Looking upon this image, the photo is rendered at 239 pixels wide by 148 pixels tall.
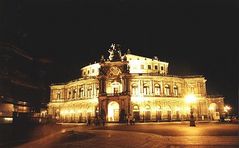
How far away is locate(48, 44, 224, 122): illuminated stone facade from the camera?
59.6 meters

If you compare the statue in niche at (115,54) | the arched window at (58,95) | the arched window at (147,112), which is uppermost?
the statue in niche at (115,54)

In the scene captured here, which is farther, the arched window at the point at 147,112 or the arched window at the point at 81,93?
the arched window at the point at 81,93

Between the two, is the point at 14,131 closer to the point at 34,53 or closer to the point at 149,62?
the point at 34,53

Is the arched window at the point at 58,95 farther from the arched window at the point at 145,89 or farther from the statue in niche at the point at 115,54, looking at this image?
the arched window at the point at 145,89

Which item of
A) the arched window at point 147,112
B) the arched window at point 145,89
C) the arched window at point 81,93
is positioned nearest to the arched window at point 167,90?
the arched window at point 145,89

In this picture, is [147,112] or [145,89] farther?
[145,89]

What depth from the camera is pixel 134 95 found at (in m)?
60.9

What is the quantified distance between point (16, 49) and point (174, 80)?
178ft

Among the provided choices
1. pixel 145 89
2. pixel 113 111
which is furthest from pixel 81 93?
pixel 145 89

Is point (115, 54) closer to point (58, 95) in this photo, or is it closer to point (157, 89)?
point (157, 89)

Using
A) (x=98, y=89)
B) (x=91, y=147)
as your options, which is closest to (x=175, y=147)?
(x=91, y=147)

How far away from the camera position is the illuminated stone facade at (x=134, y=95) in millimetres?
59562

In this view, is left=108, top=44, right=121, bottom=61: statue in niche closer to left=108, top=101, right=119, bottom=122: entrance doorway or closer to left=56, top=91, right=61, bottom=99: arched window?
left=108, top=101, right=119, bottom=122: entrance doorway

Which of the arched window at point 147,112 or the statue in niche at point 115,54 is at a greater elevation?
the statue in niche at point 115,54
